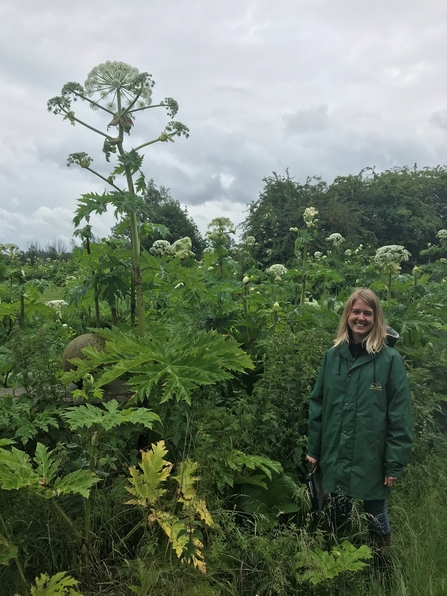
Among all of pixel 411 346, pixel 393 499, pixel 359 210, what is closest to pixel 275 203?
pixel 359 210

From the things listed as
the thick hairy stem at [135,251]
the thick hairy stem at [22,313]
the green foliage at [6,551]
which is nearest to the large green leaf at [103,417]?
the green foliage at [6,551]

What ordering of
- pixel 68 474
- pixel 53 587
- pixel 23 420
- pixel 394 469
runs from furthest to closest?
pixel 394 469, pixel 23 420, pixel 68 474, pixel 53 587

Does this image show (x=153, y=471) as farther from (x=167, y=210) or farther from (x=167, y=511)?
(x=167, y=210)

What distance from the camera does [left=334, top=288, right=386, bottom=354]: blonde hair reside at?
118 inches

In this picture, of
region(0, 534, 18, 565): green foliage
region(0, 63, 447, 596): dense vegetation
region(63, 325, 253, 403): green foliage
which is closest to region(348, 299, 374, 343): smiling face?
region(0, 63, 447, 596): dense vegetation

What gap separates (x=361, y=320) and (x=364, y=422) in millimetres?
681

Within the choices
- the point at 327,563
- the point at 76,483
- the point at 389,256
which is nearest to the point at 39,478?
the point at 76,483

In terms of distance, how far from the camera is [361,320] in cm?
310

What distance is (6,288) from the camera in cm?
489

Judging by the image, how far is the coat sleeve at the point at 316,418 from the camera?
309 cm

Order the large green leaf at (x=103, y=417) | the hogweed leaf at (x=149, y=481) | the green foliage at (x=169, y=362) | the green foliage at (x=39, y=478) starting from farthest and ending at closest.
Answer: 1. the green foliage at (x=169, y=362)
2. the hogweed leaf at (x=149, y=481)
3. the large green leaf at (x=103, y=417)
4. the green foliage at (x=39, y=478)

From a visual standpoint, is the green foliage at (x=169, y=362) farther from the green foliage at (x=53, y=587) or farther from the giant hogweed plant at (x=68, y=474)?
the green foliage at (x=53, y=587)

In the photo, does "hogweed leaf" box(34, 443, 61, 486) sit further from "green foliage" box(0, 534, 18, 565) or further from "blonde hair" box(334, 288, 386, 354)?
"blonde hair" box(334, 288, 386, 354)

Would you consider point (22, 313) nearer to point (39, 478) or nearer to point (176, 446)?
point (176, 446)
